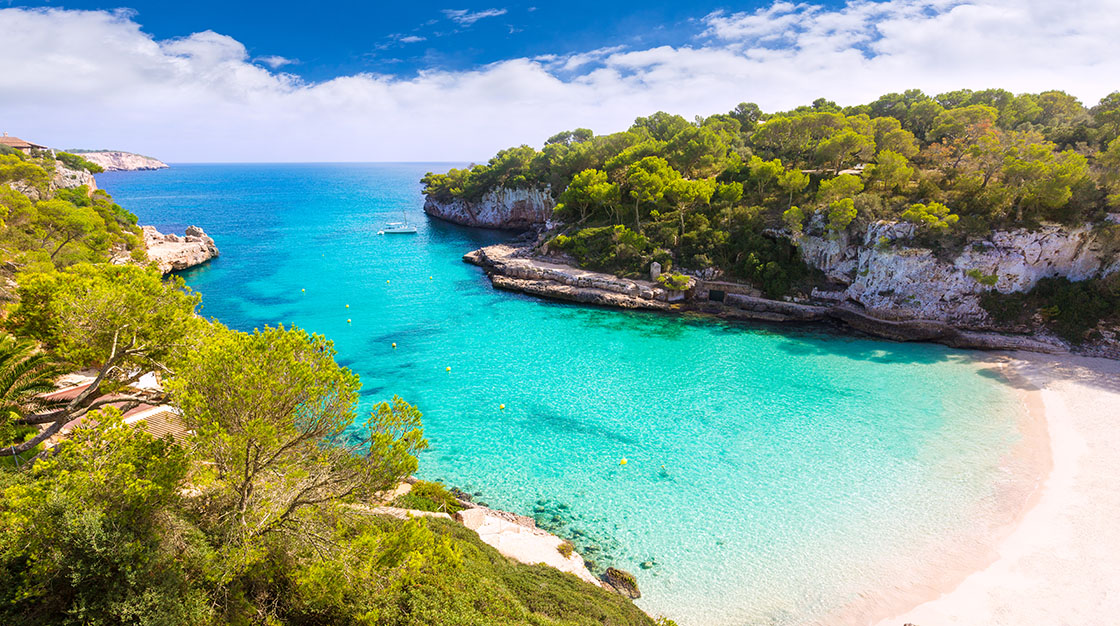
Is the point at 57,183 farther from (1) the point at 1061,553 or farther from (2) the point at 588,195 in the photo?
(1) the point at 1061,553

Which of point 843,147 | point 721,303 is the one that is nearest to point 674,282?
point 721,303

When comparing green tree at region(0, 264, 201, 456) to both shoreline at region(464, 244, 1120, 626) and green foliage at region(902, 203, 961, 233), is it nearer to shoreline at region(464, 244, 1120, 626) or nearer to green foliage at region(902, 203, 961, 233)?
shoreline at region(464, 244, 1120, 626)

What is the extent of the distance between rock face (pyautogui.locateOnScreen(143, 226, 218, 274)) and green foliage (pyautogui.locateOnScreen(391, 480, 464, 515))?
4023 centimetres

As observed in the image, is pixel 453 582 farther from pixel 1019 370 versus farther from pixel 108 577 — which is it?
pixel 1019 370

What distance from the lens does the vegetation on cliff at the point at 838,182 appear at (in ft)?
100

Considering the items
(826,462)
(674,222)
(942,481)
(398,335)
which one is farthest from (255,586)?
(674,222)

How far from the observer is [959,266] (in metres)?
30.9

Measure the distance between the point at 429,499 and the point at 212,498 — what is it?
23.2ft

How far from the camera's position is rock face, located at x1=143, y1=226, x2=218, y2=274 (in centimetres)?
4431

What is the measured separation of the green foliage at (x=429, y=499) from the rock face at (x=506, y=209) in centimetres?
4764

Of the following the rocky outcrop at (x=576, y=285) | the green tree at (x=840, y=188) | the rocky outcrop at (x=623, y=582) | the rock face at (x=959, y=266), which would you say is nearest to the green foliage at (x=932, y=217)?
the rock face at (x=959, y=266)

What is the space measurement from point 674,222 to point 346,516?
37.9 meters

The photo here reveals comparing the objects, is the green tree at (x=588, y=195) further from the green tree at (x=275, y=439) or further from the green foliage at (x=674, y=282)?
the green tree at (x=275, y=439)

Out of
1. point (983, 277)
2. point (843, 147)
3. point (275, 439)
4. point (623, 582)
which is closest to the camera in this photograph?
point (275, 439)
